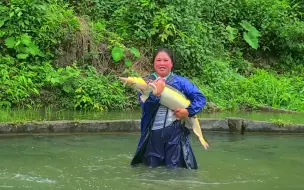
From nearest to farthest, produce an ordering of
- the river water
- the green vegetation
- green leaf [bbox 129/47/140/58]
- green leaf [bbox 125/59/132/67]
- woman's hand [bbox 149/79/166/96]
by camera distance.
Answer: the river water, woman's hand [bbox 149/79/166/96], the green vegetation, green leaf [bbox 125/59/132/67], green leaf [bbox 129/47/140/58]

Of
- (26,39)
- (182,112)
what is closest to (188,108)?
(182,112)

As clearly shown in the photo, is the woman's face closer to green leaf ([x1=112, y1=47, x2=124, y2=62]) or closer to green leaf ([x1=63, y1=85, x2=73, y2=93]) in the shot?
green leaf ([x1=63, y1=85, x2=73, y2=93])

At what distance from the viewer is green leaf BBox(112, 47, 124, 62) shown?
39.4ft

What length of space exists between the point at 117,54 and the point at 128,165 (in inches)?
242

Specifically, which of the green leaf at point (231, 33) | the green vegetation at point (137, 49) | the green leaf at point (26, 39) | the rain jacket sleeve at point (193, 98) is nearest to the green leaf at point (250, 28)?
the green vegetation at point (137, 49)

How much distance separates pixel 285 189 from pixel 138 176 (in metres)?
1.46

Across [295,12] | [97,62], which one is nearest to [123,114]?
[97,62]

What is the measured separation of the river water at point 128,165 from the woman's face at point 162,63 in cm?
103

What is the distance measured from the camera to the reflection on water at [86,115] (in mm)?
8827

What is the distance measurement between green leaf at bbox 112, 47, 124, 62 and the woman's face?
20.9ft

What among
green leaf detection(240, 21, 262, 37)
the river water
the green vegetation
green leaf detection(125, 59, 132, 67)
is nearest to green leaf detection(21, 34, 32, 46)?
the green vegetation

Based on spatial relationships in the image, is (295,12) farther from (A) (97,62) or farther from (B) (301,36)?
(A) (97,62)

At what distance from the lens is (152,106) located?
5.68 m

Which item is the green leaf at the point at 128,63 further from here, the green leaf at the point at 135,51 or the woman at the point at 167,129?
the woman at the point at 167,129
